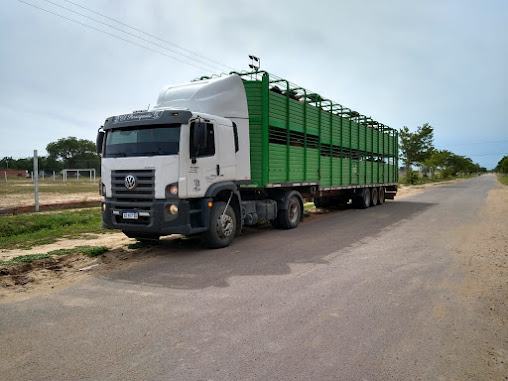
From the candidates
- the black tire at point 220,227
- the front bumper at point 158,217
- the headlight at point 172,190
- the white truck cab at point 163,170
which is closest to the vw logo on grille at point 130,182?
the white truck cab at point 163,170

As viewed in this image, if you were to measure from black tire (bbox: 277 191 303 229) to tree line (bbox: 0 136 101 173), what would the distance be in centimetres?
7530

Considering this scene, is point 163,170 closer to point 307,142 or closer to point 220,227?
point 220,227

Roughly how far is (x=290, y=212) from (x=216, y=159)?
3.70m

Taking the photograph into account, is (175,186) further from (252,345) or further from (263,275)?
(252,345)

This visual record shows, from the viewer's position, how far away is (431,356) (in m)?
3.15

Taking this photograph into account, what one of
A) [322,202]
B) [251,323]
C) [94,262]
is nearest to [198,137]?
[94,262]

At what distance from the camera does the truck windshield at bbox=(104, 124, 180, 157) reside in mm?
6840

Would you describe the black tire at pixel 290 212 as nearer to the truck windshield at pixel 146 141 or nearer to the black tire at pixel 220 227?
the black tire at pixel 220 227

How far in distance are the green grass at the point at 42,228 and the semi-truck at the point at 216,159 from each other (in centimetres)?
256

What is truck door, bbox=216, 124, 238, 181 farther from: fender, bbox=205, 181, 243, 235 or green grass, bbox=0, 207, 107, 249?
green grass, bbox=0, 207, 107, 249

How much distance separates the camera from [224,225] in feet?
25.6

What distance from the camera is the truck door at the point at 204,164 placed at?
6969 mm

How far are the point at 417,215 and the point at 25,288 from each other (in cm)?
1219

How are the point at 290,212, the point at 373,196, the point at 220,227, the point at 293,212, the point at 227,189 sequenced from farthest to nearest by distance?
the point at 373,196 → the point at 293,212 → the point at 290,212 → the point at 227,189 → the point at 220,227
